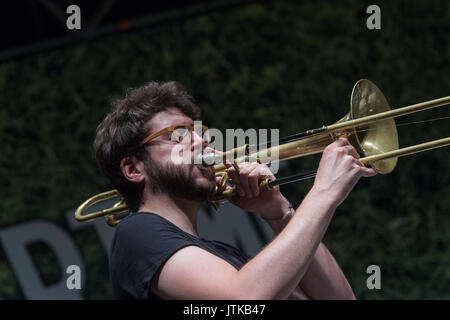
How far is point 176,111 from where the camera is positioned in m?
2.33

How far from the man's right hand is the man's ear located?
26.8 inches

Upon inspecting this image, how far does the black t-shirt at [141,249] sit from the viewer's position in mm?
1818

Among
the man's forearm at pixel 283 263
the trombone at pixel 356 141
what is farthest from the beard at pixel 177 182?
the man's forearm at pixel 283 263

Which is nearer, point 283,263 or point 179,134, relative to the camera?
point 283,263

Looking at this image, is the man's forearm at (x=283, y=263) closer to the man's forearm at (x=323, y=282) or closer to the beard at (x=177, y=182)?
the beard at (x=177, y=182)

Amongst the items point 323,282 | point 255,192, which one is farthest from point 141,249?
point 323,282

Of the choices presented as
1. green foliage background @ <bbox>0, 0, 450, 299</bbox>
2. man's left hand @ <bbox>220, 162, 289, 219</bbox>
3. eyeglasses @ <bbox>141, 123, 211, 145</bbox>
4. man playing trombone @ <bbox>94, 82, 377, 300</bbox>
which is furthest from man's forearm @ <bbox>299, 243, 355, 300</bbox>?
green foliage background @ <bbox>0, 0, 450, 299</bbox>

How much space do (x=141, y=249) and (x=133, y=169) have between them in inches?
18.4

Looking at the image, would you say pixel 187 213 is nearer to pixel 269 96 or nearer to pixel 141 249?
pixel 141 249

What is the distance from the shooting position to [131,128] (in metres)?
2.24

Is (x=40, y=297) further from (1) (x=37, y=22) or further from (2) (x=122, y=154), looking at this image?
(2) (x=122, y=154)

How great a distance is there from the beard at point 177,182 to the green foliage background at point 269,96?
2541 mm

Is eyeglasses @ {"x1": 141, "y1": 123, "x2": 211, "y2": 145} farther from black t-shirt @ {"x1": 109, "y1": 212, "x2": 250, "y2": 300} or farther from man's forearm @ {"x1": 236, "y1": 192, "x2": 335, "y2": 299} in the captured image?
man's forearm @ {"x1": 236, "y1": 192, "x2": 335, "y2": 299}
